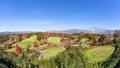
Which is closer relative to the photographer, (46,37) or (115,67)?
(115,67)

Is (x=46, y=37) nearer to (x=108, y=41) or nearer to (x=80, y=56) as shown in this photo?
(x=108, y=41)

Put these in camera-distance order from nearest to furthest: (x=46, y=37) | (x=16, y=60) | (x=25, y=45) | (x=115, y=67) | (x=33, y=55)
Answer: (x=115, y=67), (x=16, y=60), (x=33, y=55), (x=25, y=45), (x=46, y=37)

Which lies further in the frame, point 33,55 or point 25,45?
point 25,45

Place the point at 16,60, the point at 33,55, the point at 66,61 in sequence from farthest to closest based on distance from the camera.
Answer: the point at 33,55, the point at 16,60, the point at 66,61

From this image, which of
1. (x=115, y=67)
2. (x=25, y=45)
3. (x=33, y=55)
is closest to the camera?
(x=115, y=67)

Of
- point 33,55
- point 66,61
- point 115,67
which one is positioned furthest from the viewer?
point 33,55

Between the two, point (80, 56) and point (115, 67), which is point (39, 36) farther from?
point (115, 67)

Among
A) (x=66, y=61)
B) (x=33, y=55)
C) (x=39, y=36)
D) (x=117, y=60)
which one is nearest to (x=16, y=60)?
(x=33, y=55)

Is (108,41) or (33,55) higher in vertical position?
(108,41)

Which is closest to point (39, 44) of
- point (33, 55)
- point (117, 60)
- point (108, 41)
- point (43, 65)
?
point (33, 55)
